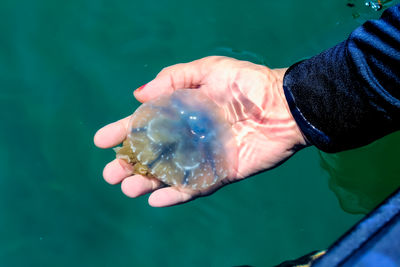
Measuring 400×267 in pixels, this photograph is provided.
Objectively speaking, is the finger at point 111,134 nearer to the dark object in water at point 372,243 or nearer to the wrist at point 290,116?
the wrist at point 290,116

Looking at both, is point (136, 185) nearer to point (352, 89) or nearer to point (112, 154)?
point (112, 154)

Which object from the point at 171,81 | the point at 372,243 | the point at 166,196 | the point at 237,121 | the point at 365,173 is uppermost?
the point at 171,81

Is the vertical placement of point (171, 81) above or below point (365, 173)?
above

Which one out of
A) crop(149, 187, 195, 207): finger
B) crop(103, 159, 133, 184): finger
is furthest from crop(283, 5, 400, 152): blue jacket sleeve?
crop(103, 159, 133, 184): finger

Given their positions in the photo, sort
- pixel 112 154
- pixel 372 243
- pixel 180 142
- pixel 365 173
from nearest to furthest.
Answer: pixel 372 243 → pixel 180 142 → pixel 112 154 → pixel 365 173

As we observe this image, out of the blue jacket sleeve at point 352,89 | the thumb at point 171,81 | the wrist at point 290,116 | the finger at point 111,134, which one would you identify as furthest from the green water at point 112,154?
the blue jacket sleeve at point 352,89

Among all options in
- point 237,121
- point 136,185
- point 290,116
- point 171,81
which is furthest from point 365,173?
point 136,185

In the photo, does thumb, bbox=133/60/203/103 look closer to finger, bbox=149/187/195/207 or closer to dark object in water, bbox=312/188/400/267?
finger, bbox=149/187/195/207

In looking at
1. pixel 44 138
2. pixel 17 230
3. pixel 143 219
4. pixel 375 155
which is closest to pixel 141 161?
pixel 143 219
